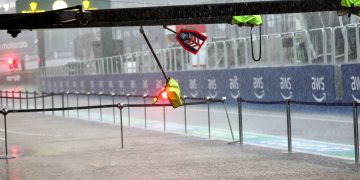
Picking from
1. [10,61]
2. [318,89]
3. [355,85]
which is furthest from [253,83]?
[10,61]

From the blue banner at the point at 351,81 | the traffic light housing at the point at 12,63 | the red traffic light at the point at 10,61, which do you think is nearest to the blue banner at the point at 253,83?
the blue banner at the point at 351,81

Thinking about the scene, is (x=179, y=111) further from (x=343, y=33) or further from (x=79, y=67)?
(x=79, y=67)

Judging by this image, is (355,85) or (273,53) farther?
(273,53)

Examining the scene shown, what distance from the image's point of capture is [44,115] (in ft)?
83.6

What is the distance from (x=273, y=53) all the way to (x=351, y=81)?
4644 millimetres

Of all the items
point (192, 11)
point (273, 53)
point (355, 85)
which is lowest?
point (355, 85)

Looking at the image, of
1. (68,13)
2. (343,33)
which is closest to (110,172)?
(68,13)

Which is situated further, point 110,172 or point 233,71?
point 233,71

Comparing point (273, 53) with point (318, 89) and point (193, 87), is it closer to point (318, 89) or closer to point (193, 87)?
point (318, 89)

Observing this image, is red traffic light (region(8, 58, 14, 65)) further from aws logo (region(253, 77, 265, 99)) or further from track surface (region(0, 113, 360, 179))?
track surface (region(0, 113, 360, 179))

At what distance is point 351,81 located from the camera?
19094mm

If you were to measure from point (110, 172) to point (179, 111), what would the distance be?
15.0 m

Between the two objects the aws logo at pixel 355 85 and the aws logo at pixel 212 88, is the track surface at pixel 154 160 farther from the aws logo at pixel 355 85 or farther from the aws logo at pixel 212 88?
the aws logo at pixel 212 88

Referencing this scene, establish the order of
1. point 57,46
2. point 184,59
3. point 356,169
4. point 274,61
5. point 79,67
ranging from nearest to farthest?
point 356,169
point 274,61
point 184,59
point 79,67
point 57,46
